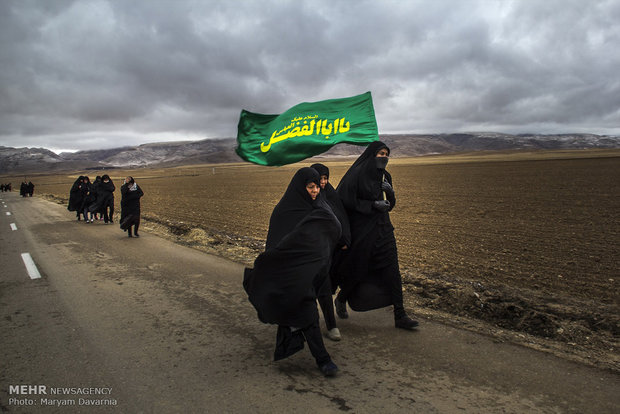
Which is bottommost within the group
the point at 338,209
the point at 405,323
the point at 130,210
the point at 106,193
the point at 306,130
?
the point at 405,323

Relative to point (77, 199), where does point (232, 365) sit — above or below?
below

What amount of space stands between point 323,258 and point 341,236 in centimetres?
66

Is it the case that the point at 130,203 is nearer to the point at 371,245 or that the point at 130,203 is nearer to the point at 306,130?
the point at 306,130

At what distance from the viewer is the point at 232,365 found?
12.6 feet

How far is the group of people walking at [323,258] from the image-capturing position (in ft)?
12.3

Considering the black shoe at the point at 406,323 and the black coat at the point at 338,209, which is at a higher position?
the black coat at the point at 338,209

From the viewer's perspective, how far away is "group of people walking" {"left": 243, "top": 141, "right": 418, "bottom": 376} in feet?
12.3

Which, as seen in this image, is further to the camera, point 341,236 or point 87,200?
point 87,200

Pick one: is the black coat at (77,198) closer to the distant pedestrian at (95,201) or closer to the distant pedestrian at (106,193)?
the distant pedestrian at (95,201)

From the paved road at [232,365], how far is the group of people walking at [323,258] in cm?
32

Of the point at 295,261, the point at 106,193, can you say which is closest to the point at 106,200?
the point at 106,193

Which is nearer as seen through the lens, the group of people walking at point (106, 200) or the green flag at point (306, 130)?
the green flag at point (306, 130)

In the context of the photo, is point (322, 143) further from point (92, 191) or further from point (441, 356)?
point (92, 191)

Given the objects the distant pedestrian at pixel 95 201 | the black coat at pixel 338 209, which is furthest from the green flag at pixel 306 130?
the distant pedestrian at pixel 95 201
